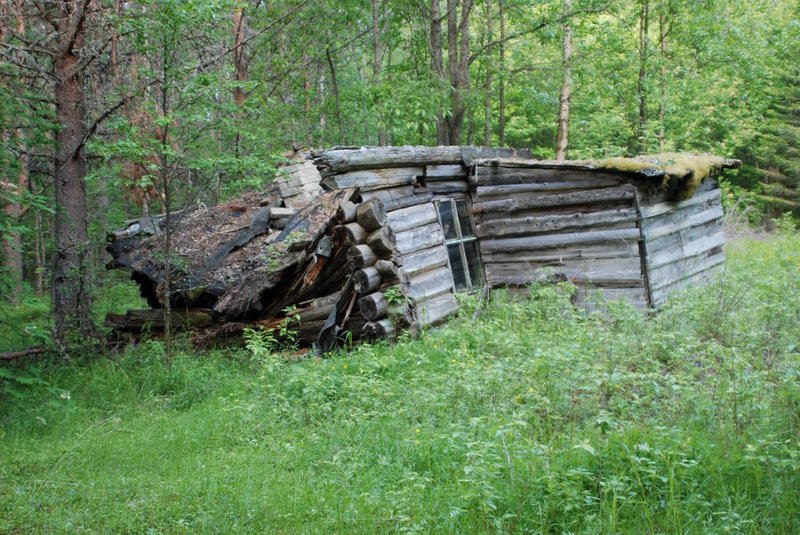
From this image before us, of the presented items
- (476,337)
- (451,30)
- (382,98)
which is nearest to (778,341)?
(476,337)

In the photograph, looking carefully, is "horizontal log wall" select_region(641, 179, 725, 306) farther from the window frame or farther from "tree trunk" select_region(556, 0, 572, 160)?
"tree trunk" select_region(556, 0, 572, 160)

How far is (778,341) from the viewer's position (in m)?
6.68

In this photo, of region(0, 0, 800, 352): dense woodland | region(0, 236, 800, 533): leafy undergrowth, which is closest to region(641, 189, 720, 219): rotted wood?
region(0, 0, 800, 352): dense woodland

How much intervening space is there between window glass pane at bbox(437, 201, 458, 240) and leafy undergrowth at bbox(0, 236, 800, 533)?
2.56 m

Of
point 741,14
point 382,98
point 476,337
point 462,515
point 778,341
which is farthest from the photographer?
point 741,14

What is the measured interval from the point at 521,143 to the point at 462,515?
23364 millimetres

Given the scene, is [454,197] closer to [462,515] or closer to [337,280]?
[337,280]

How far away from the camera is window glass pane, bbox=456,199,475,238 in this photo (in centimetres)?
1105

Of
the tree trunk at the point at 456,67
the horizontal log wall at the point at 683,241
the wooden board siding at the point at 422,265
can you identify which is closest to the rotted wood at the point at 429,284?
the wooden board siding at the point at 422,265

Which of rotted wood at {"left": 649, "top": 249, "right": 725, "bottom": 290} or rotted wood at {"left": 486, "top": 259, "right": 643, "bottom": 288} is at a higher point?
rotted wood at {"left": 486, "top": 259, "right": 643, "bottom": 288}

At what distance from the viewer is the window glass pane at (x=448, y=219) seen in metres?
10.6

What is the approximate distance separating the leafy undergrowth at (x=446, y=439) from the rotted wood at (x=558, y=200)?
81.7 inches

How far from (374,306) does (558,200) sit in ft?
11.8

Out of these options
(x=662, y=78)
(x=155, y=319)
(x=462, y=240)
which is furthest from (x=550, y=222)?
(x=662, y=78)
